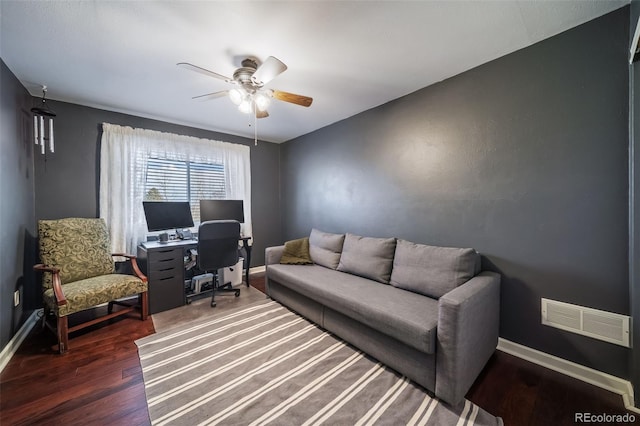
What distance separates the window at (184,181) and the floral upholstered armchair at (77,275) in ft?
2.51

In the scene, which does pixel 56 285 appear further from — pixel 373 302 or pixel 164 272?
pixel 373 302

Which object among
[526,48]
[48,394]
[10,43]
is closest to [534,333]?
[526,48]

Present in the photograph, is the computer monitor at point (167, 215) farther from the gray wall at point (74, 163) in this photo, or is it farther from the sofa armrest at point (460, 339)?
the sofa armrest at point (460, 339)

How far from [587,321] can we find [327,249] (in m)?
2.22

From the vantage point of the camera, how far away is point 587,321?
5.16 feet

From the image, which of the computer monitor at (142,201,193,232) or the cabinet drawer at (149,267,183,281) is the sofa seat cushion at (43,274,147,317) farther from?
the computer monitor at (142,201,193,232)

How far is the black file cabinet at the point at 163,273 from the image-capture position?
2.66 meters

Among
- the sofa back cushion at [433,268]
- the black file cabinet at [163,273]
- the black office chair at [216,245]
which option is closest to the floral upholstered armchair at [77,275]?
the black file cabinet at [163,273]

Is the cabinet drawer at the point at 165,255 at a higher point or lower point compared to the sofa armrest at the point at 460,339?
higher

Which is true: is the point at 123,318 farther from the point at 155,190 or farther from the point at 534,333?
the point at 534,333

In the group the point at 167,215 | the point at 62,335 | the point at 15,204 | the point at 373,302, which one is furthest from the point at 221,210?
the point at 373,302

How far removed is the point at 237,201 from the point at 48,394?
8.59 feet

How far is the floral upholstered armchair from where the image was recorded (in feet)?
6.53

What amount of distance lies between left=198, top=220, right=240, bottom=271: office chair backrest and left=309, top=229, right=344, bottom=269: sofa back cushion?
1043 mm
